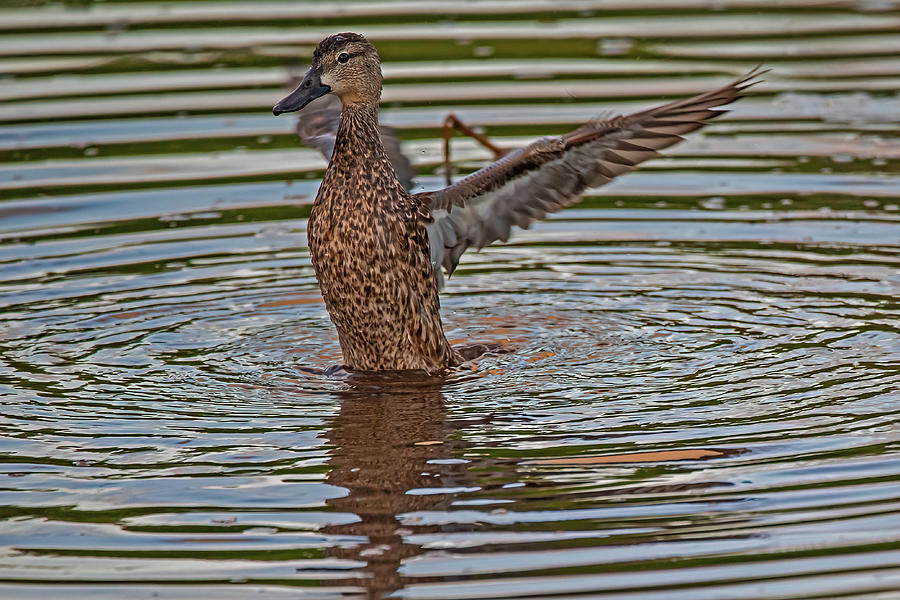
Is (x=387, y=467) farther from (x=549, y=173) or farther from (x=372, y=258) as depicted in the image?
(x=549, y=173)

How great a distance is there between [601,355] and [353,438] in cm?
170

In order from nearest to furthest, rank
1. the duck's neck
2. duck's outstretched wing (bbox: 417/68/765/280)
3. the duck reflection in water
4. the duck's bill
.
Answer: the duck reflection in water, duck's outstretched wing (bbox: 417/68/765/280), the duck's bill, the duck's neck

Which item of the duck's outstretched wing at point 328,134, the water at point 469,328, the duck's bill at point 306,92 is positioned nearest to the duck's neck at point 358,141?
the duck's bill at point 306,92

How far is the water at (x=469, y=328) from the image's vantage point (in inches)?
207

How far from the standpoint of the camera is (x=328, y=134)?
29.8 feet

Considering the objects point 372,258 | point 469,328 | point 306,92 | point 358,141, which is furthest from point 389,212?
point 469,328

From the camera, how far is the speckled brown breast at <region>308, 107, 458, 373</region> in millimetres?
7477

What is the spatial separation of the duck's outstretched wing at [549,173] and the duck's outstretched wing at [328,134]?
935 mm

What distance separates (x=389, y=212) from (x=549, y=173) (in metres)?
0.81

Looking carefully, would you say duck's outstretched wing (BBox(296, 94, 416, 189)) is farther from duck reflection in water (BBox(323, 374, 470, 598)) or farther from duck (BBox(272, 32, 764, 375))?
duck reflection in water (BBox(323, 374, 470, 598))

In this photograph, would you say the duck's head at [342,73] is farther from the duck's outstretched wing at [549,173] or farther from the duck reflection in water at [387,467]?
the duck reflection in water at [387,467]

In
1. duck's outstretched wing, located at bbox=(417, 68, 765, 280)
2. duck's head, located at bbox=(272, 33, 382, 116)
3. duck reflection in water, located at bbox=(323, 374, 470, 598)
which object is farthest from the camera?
duck's head, located at bbox=(272, 33, 382, 116)

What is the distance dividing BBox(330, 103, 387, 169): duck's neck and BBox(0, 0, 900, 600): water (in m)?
1.08

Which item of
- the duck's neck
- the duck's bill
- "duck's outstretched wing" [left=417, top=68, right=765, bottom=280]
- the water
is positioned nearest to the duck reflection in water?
the water
